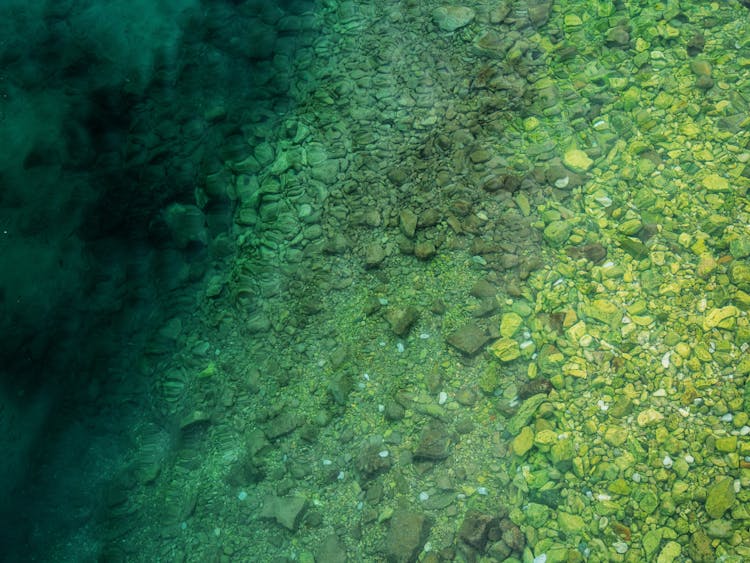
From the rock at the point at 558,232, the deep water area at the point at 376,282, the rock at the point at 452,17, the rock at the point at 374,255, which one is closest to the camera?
the deep water area at the point at 376,282

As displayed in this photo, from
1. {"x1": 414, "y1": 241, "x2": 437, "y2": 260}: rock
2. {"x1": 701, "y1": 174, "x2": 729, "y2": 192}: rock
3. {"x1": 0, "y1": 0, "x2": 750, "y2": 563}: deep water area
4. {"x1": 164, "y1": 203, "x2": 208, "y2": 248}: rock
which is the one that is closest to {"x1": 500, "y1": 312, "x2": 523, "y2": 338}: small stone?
{"x1": 0, "y1": 0, "x2": 750, "y2": 563}: deep water area

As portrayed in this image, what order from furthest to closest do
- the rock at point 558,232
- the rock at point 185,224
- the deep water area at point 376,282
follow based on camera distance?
1. the rock at point 185,224
2. the rock at point 558,232
3. the deep water area at point 376,282

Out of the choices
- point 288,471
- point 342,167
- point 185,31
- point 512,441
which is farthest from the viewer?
point 185,31

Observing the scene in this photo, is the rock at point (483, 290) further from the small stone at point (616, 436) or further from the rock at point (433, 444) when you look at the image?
the small stone at point (616, 436)

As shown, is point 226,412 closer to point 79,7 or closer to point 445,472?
point 445,472

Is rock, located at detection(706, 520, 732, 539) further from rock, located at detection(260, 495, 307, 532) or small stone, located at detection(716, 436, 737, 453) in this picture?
rock, located at detection(260, 495, 307, 532)

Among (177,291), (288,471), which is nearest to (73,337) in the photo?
(177,291)

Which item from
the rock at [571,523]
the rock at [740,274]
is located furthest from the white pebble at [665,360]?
the rock at [571,523]
